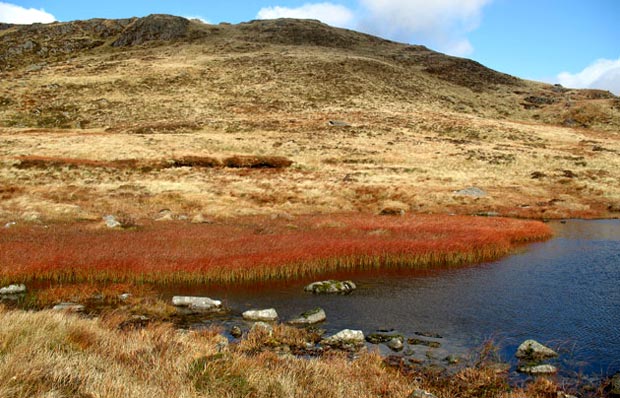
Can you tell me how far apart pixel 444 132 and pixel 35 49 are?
436 feet

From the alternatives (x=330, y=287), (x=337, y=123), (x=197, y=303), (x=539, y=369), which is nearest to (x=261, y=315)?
(x=197, y=303)

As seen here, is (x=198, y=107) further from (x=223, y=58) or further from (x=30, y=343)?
(x=30, y=343)

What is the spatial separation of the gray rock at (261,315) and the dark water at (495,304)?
0.51 metres

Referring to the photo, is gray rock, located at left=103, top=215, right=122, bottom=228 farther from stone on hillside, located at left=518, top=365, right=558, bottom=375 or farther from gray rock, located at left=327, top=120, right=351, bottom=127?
gray rock, located at left=327, top=120, right=351, bottom=127

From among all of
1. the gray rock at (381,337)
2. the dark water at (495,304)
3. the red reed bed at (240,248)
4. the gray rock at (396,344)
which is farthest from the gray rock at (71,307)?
the gray rock at (396,344)

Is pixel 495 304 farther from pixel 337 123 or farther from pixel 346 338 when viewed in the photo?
pixel 337 123

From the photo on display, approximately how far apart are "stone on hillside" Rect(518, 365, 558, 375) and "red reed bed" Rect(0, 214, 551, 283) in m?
13.7

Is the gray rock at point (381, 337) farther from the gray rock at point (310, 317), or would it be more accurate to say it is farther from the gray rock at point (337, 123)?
the gray rock at point (337, 123)

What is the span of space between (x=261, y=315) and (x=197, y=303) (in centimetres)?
305

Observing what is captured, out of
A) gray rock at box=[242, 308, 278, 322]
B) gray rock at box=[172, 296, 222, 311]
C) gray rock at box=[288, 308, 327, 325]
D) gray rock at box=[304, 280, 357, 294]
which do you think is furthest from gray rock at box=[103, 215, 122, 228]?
gray rock at box=[288, 308, 327, 325]

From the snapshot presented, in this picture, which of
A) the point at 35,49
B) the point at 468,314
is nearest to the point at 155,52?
the point at 35,49

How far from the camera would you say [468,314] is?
61.0 ft

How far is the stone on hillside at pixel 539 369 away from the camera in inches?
514

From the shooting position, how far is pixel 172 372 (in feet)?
27.6
